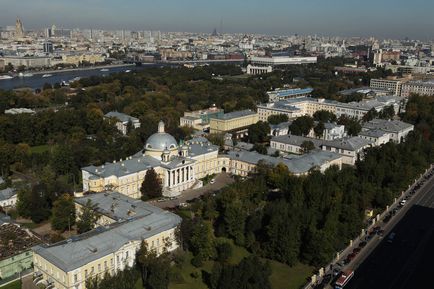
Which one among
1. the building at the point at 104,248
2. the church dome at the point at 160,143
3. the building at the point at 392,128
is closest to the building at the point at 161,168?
the church dome at the point at 160,143

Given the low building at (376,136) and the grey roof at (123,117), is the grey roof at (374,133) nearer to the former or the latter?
→ the low building at (376,136)

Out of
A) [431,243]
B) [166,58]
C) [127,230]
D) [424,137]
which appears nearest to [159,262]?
[127,230]

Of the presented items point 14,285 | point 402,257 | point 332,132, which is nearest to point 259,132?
point 332,132

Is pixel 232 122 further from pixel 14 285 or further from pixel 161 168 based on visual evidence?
pixel 14 285

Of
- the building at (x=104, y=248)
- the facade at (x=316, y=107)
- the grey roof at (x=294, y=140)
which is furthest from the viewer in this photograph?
the facade at (x=316, y=107)

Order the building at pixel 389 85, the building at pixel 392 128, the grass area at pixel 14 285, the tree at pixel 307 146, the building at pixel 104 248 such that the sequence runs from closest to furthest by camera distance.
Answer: the building at pixel 104 248 → the grass area at pixel 14 285 → the tree at pixel 307 146 → the building at pixel 392 128 → the building at pixel 389 85

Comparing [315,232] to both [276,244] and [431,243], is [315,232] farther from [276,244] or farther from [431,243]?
[431,243]

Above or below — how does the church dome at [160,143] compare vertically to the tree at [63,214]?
above
